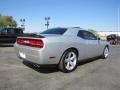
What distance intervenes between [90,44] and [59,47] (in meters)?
1.98

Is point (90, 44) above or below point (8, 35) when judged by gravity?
below

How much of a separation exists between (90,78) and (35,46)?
1.91 meters

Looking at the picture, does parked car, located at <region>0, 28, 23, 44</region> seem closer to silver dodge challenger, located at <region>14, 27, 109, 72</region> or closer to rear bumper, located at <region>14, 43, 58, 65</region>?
silver dodge challenger, located at <region>14, 27, 109, 72</region>

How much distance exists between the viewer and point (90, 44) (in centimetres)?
702

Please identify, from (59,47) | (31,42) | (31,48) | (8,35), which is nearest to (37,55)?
(31,48)

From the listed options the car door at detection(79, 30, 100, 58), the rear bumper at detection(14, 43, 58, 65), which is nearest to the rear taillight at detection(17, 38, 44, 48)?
the rear bumper at detection(14, 43, 58, 65)

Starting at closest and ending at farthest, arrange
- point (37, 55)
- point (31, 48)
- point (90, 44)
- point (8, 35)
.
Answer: point (37, 55), point (31, 48), point (90, 44), point (8, 35)

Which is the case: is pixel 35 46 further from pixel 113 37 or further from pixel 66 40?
pixel 113 37

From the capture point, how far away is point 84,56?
6.70 m

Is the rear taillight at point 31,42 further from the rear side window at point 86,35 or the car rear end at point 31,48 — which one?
the rear side window at point 86,35

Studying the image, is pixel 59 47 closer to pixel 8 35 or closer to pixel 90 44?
pixel 90 44

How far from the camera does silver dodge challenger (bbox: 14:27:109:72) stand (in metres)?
5.20

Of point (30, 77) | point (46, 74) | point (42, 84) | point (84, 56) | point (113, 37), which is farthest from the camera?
point (113, 37)

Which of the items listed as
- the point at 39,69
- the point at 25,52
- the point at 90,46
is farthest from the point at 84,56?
the point at 25,52
